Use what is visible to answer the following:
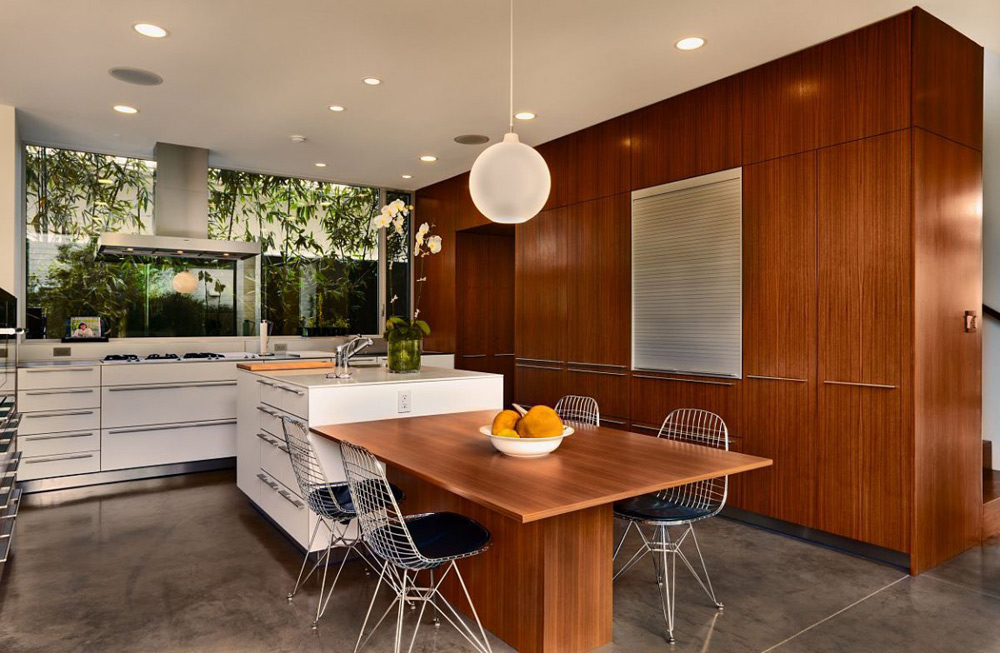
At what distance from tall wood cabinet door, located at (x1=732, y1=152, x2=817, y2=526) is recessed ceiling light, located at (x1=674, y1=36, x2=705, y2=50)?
81 cm

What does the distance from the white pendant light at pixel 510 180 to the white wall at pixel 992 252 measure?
3831 mm

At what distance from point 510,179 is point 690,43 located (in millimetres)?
1656

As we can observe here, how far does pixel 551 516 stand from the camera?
6.29 ft

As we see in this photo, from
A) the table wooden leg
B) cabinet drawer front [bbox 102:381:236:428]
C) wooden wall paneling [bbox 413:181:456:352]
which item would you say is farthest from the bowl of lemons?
wooden wall paneling [bbox 413:181:456:352]

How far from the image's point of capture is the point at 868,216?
3.31 metres

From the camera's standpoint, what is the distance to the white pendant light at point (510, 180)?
261 cm

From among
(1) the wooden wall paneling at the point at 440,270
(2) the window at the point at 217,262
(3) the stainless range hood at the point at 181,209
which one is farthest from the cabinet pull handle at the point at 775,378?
(2) the window at the point at 217,262

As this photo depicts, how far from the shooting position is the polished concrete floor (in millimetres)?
2461

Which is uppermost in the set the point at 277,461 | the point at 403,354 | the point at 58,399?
the point at 403,354

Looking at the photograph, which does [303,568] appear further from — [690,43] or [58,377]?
[690,43]

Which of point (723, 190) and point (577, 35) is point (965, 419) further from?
point (577, 35)

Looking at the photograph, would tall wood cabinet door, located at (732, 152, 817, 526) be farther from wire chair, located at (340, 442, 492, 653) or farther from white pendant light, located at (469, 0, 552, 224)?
wire chair, located at (340, 442, 492, 653)

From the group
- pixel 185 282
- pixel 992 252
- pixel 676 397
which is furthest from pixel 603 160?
pixel 185 282

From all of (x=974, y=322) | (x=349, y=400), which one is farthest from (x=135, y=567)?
(x=974, y=322)
